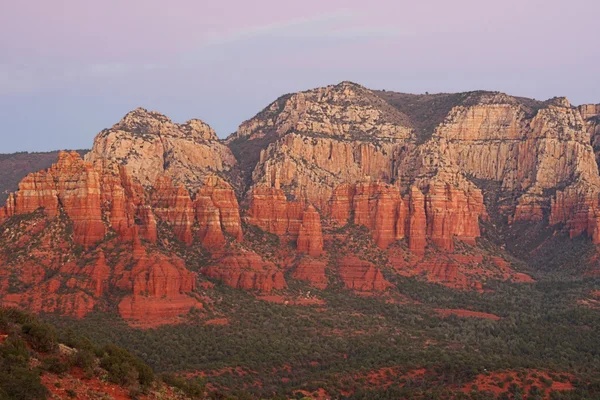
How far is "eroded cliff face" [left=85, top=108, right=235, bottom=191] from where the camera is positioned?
151m

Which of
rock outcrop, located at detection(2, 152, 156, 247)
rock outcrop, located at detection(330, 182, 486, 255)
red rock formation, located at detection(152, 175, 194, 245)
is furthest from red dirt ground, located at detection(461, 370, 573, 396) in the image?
rock outcrop, located at detection(330, 182, 486, 255)

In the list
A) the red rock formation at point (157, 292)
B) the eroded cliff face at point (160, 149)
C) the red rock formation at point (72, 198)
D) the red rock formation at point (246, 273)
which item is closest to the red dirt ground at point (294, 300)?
the red rock formation at point (246, 273)

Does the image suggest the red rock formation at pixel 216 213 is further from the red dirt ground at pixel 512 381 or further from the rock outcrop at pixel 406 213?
the red dirt ground at pixel 512 381

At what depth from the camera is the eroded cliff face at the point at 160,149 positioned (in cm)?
15075

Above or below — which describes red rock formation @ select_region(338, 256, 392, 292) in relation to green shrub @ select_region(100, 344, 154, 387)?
below

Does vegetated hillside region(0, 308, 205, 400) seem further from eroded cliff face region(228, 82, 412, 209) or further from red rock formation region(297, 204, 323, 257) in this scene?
eroded cliff face region(228, 82, 412, 209)

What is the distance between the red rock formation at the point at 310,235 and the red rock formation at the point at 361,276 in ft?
17.8

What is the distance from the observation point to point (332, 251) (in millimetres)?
147375

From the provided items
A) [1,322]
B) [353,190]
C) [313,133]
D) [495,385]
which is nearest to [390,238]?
[353,190]

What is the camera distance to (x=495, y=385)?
7662cm

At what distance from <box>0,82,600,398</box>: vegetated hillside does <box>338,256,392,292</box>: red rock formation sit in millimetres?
317

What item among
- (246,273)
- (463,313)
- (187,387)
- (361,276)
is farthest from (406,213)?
(187,387)

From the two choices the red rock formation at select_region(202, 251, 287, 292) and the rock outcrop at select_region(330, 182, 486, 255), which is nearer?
the red rock formation at select_region(202, 251, 287, 292)

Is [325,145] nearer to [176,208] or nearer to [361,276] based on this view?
[361,276]
